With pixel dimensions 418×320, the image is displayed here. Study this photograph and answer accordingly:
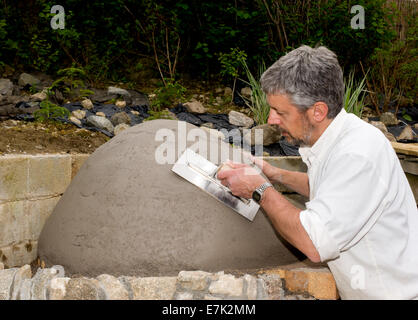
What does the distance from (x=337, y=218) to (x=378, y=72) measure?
472 centimetres

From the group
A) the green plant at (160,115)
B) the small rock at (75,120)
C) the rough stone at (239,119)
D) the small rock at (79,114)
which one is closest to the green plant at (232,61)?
→ the rough stone at (239,119)

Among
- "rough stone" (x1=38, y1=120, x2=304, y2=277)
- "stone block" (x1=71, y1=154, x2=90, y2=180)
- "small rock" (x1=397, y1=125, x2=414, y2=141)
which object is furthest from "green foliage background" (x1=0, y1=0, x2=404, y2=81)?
"rough stone" (x1=38, y1=120, x2=304, y2=277)

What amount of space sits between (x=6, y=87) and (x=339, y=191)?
13.1 ft

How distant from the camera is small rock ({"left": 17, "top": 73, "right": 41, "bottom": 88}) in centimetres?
475

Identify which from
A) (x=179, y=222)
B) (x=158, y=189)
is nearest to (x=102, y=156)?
(x=158, y=189)

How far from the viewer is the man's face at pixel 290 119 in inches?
79.9

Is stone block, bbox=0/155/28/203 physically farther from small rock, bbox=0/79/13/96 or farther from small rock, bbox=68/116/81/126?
small rock, bbox=0/79/13/96

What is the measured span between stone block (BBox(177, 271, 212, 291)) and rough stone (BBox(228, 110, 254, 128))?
8.96ft

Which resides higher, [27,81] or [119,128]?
[27,81]

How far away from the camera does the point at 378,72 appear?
229 inches

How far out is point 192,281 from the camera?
79.0 inches

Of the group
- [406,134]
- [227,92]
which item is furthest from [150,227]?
[406,134]

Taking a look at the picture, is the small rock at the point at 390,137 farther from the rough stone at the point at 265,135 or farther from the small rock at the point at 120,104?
the small rock at the point at 120,104

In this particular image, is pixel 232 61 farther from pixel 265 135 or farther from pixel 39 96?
pixel 39 96
